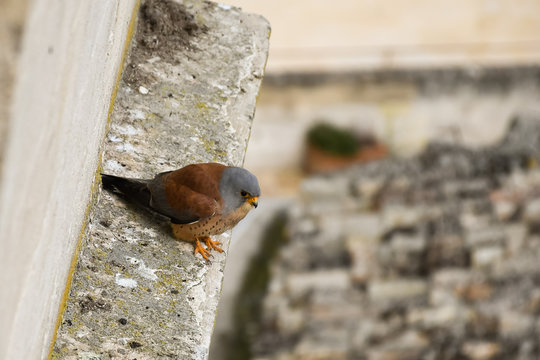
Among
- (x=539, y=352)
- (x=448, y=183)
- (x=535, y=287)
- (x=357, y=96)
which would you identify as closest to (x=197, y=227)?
(x=539, y=352)

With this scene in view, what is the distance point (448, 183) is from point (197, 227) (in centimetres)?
675

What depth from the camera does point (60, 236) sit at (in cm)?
229

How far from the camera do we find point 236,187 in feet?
10.6

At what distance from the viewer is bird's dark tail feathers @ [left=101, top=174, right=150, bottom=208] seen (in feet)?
10.0

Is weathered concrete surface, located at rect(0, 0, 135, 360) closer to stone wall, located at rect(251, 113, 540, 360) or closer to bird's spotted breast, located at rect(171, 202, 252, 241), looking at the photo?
bird's spotted breast, located at rect(171, 202, 252, 241)

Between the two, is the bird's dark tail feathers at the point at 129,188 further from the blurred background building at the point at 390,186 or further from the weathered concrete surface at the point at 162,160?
the blurred background building at the point at 390,186

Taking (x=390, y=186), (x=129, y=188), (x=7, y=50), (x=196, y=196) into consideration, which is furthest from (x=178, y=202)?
(x=390, y=186)

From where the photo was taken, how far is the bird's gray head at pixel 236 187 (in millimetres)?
3209

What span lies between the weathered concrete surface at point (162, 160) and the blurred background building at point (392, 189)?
11.7 feet

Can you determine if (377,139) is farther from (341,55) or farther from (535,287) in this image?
(535,287)

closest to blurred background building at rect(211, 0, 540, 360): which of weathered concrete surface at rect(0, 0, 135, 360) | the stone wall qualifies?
the stone wall

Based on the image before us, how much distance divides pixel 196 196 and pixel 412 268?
16.6ft

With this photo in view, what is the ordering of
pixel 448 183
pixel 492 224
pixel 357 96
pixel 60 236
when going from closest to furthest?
pixel 60 236
pixel 492 224
pixel 448 183
pixel 357 96

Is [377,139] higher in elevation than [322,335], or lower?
higher
